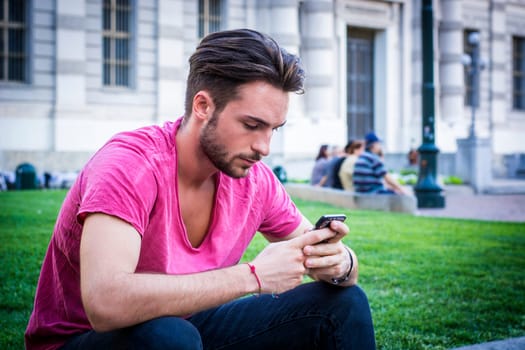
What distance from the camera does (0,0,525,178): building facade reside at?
726 inches

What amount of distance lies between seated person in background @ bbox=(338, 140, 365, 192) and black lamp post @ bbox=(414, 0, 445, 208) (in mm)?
1857

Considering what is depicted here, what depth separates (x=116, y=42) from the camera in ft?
64.3

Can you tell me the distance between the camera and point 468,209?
13820 mm

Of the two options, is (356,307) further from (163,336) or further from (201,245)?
(163,336)

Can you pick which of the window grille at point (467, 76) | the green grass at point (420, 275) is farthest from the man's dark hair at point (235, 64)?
the window grille at point (467, 76)

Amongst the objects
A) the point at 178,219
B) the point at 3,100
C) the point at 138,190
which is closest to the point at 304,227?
the point at 178,219

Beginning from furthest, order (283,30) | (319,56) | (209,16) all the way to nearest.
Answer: (319,56) < (209,16) < (283,30)

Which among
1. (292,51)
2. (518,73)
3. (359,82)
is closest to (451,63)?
(359,82)

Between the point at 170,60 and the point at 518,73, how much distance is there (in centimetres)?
1715

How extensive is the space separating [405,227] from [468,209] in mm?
5196

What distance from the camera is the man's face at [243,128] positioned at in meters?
2.52

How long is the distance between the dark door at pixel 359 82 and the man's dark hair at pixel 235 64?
21.6 metres

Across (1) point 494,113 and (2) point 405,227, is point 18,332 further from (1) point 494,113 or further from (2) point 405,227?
(1) point 494,113

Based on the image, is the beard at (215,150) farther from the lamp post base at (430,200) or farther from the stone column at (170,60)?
the stone column at (170,60)
